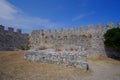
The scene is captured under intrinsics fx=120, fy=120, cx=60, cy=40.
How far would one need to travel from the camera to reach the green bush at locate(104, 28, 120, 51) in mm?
14664

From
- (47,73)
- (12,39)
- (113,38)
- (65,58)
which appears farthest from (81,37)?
(47,73)

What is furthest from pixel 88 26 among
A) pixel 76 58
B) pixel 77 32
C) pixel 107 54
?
pixel 76 58

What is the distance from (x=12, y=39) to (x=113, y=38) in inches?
644

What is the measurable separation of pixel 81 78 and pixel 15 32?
59.4ft

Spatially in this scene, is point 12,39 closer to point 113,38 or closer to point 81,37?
point 81,37

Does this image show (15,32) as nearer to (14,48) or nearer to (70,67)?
(14,48)

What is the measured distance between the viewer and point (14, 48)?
71.6 ft

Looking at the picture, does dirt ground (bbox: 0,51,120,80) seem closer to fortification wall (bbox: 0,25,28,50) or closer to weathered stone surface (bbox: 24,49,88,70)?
weathered stone surface (bbox: 24,49,88,70)

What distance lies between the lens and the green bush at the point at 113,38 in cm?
1466

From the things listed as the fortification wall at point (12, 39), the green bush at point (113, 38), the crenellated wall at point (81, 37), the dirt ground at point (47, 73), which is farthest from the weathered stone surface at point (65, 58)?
the fortification wall at point (12, 39)

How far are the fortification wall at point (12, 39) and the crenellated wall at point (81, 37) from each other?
3636 millimetres

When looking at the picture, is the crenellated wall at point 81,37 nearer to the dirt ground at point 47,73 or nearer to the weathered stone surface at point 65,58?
the weathered stone surface at point 65,58

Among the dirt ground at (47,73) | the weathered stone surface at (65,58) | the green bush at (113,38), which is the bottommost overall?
the dirt ground at (47,73)

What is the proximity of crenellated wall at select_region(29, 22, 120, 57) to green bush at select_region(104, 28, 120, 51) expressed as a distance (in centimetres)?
108
